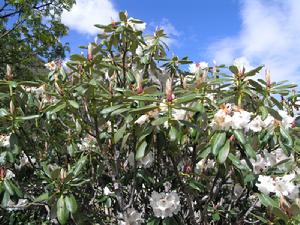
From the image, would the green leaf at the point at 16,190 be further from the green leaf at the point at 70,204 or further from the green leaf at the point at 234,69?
the green leaf at the point at 234,69

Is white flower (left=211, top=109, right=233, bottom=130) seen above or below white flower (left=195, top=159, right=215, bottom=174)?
above

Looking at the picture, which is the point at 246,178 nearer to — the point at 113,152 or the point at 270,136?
the point at 270,136

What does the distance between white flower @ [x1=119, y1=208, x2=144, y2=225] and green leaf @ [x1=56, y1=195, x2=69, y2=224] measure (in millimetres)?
373

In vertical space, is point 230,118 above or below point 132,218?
above

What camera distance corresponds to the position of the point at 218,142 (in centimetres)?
171

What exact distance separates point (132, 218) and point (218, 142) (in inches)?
31.7

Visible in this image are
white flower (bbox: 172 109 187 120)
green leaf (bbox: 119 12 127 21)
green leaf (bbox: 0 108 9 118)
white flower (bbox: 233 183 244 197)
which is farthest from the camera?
green leaf (bbox: 119 12 127 21)

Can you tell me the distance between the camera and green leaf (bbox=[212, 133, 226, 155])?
1691mm

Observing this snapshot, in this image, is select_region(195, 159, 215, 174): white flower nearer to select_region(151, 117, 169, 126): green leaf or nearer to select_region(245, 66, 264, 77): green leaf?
select_region(245, 66, 264, 77): green leaf

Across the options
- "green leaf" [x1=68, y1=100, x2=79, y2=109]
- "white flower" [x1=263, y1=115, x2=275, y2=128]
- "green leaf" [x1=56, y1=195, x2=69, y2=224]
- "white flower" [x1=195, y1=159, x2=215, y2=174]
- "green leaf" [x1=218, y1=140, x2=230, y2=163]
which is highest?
"green leaf" [x1=68, y1=100, x2=79, y2=109]

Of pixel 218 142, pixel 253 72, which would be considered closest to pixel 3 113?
pixel 218 142

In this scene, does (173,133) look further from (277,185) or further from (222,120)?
(277,185)

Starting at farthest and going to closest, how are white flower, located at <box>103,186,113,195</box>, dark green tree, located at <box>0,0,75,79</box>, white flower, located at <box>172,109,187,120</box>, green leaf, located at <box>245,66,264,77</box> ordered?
dark green tree, located at <box>0,0,75,79</box> < white flower, located at <box>103,186,113,195</box> < green leaf, located at <box>245,66,264,77</box> < white flower, located at <box>172,109,187,120</box>

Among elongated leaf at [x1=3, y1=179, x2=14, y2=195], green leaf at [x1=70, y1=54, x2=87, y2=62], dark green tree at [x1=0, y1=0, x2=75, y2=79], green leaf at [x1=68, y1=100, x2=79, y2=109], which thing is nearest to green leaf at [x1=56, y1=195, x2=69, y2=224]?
elongated leaf at [x1=3, y1=179, x2=14, y2=195]
